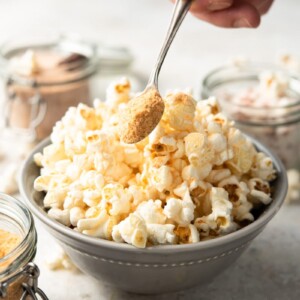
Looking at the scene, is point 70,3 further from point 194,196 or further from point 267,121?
point 194,196

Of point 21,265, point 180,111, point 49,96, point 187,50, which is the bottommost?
point 187,50

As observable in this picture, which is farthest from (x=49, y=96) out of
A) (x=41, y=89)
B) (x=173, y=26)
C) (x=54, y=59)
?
(x=173, y=26)

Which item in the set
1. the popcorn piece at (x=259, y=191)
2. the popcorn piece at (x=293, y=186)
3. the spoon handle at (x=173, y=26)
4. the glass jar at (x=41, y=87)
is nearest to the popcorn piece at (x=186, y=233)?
the popcorn piece at (x=259, y=191)

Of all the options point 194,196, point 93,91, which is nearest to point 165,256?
point 194,196

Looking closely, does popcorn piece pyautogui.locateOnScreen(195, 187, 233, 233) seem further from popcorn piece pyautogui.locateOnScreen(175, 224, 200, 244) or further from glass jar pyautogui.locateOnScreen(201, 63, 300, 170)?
glass jar pyautogui.locateOnScreen(201, 63, 300, 170)

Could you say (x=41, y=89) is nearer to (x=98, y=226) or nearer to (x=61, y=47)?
(x=61, y=47)

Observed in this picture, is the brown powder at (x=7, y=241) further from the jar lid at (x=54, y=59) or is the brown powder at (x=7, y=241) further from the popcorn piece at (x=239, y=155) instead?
the jar lid at (x=54, y=59)
